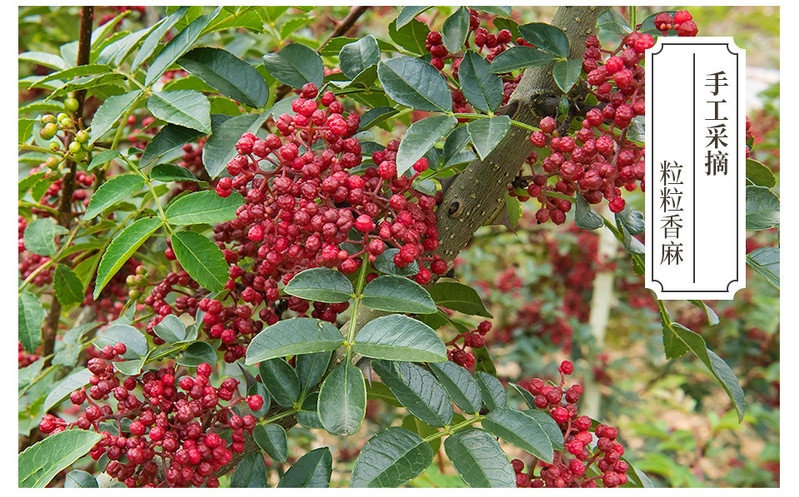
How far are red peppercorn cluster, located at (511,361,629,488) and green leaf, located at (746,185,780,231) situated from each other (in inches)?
12.4

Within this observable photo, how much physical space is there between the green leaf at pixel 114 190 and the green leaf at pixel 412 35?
427mm

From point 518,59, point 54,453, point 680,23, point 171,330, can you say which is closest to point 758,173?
point 680,23

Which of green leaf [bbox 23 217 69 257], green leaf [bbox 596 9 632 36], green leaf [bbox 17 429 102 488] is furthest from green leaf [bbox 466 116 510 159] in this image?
green leaf [bbox 23 217 69 257]

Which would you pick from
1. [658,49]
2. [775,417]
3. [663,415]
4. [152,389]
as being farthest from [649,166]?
[663,415]

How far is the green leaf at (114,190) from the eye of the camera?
82 cm

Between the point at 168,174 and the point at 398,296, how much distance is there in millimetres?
375

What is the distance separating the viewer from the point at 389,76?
0.75 meters

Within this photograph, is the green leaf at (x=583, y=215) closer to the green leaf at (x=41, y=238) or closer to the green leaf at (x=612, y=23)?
the green leaf at (x=612, y=23)

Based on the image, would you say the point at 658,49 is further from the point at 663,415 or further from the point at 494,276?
the point at 663,415

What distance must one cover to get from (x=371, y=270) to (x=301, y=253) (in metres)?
0.14

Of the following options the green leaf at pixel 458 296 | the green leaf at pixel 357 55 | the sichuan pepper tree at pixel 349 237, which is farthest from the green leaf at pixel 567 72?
the green leaf at pixel 458 296

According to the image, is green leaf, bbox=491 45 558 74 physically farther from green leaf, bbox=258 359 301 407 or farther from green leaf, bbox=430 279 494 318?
green leaf, bbox=258 359 301 407

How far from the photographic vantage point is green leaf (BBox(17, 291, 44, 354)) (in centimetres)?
97

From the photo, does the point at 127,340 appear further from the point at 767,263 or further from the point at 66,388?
the point at 767,263
